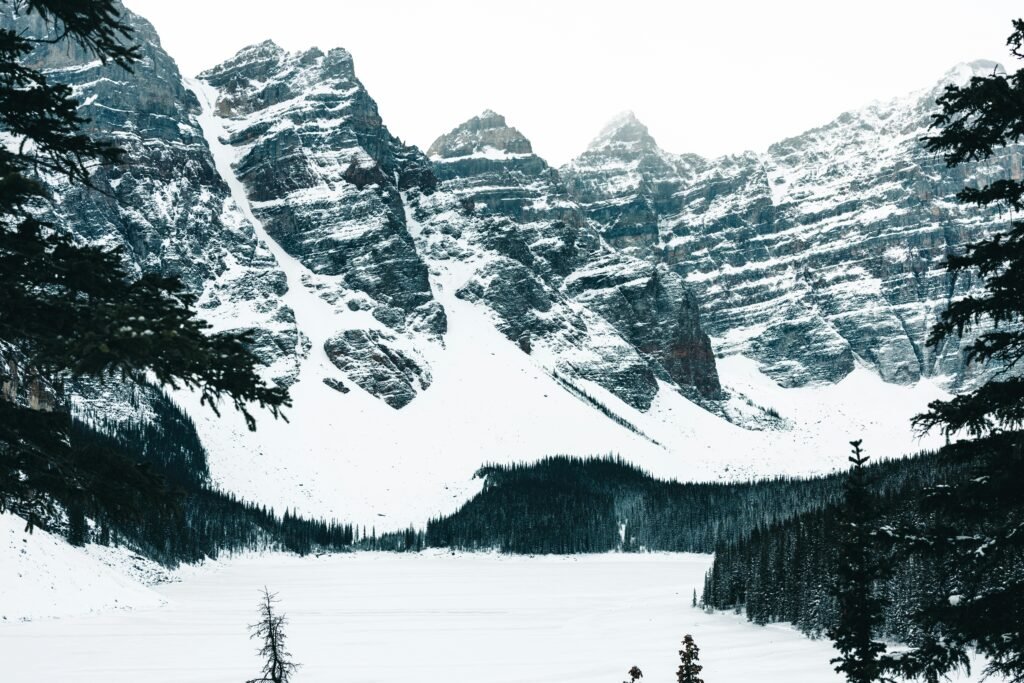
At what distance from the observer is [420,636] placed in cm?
7231

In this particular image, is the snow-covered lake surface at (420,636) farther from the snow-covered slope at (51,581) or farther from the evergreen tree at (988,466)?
the evergreen tree at (988,466)

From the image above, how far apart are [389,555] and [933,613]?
555ft

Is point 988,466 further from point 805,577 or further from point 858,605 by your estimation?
point 805,577

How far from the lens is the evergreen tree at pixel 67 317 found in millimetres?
8461

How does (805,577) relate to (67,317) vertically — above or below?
below

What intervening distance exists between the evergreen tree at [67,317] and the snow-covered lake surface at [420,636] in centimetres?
4289

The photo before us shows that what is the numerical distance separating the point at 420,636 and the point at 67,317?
6748cm

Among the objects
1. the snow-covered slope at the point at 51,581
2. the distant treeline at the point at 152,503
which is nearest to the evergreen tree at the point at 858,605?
the distant treeline at the point at 152,503

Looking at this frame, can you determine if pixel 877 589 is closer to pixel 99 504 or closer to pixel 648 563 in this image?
pixel 99 504

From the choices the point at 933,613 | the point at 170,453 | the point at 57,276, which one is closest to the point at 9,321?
the point at 57,276

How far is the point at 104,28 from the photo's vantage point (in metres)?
11.0

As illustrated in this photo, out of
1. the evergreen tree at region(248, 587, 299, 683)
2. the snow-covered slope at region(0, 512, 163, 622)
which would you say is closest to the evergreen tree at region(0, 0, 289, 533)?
the evergreen tree at region(248, 587, 299, 683)

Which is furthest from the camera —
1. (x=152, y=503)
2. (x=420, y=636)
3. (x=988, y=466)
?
(x=420, y=636)

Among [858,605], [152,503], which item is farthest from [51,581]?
[152,503]
